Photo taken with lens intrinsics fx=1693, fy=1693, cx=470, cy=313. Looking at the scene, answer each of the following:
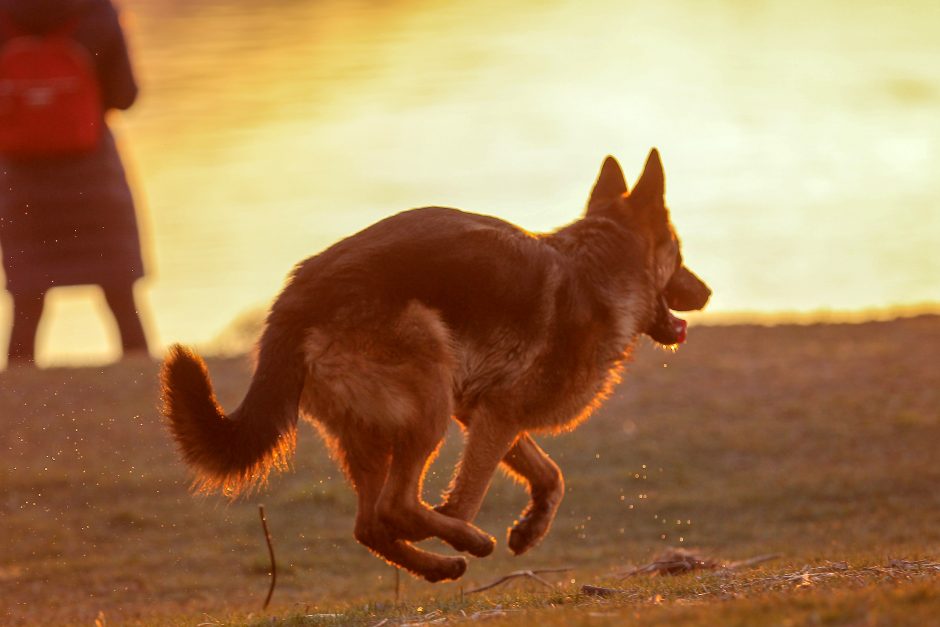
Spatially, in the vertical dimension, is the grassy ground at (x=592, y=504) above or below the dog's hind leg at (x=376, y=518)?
below

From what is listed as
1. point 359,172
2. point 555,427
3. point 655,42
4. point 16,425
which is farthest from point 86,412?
point 655,42

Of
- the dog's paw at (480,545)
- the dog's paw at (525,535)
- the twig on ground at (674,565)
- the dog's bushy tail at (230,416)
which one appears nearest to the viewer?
the dog's bushy tail at (230,416)

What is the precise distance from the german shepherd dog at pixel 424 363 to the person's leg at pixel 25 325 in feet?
21.1

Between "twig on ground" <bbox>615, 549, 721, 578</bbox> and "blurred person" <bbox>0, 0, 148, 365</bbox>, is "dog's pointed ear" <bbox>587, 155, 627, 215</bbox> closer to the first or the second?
"twig on ground" <bbox>615, 549, 721, 578</bbox>

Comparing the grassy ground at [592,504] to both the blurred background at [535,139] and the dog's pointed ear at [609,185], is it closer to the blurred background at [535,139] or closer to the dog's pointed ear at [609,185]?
the blurred background at [535,139]

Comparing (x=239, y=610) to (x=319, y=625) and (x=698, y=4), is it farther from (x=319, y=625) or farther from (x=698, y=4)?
(x=698, y=4)

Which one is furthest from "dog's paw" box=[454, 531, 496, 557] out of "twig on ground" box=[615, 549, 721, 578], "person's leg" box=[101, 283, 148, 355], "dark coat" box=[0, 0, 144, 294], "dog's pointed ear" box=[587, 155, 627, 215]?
"person's leg" box=[101, 283, 148, 355]

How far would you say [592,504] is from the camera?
35.9ft

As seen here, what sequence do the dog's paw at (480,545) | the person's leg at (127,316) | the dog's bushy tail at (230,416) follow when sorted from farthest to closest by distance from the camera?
1. the person's leg at (127,316)
2. the dog's paw at (480,545)
3. the dog's bushy tail at (230,416)

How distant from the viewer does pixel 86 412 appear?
12.6 m

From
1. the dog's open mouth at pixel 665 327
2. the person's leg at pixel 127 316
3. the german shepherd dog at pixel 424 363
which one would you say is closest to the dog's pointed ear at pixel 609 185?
the german shepherd dog at pixel 424 363

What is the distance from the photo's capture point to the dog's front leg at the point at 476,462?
7352mm

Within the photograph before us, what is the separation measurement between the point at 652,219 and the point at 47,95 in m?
5.88

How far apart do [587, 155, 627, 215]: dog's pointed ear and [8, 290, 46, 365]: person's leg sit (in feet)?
20.6
